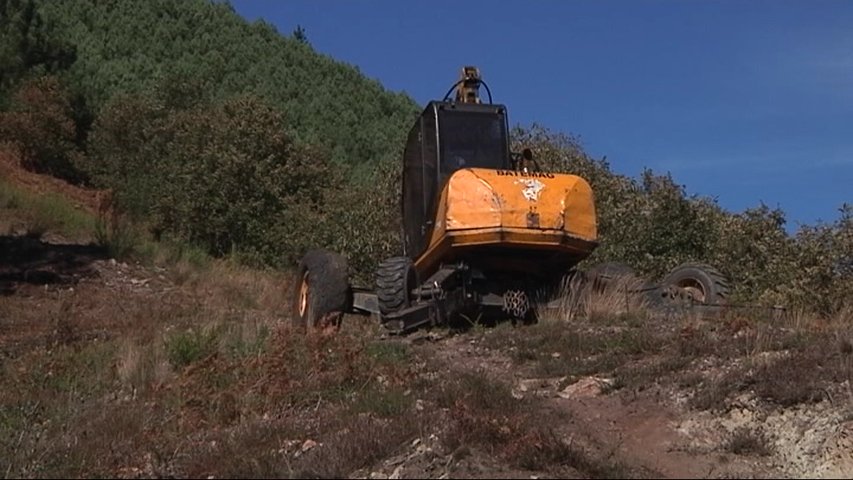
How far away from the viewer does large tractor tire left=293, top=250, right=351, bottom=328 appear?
12.8 meters

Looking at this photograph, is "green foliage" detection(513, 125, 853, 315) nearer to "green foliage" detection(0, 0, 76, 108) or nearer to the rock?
the rock

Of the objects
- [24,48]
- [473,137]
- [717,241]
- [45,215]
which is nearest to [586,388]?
[473,137]

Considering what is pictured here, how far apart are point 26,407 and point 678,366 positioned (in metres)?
5.23

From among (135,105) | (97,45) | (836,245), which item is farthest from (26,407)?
(97,45)

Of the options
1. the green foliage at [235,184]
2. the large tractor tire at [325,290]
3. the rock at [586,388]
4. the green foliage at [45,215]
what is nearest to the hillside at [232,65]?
the green foliage at [235,184]

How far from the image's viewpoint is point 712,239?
67.6 feet

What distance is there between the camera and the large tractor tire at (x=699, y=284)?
1258cm

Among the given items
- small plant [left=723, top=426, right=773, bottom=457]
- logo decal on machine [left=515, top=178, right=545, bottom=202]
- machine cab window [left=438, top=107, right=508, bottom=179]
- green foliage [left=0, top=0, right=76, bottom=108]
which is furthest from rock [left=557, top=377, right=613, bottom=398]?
green foliage [left=0, top=0, right=76, bottom=108]

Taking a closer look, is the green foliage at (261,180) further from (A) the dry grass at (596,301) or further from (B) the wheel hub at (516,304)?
(B) the wheel hub at (516,304)

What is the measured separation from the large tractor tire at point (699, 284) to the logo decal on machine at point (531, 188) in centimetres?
191

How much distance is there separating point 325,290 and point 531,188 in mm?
2590

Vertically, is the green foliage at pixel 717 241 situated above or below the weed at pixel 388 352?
above

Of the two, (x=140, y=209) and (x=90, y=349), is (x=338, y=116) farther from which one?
(x=90, y=349)

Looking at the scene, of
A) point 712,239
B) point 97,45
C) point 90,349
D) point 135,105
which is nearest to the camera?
point 90,349
